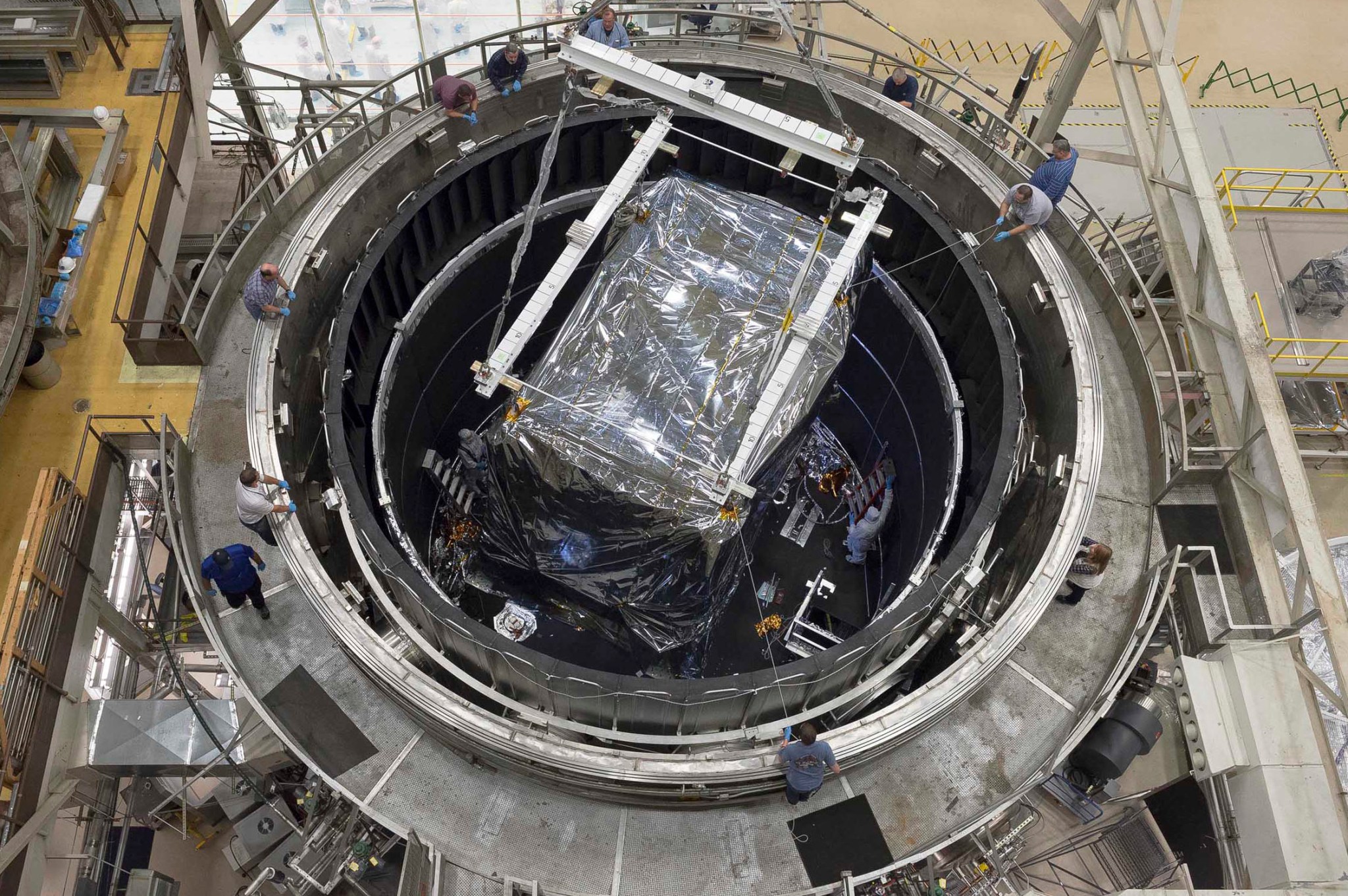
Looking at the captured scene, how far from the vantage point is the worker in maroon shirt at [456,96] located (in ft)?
43.6

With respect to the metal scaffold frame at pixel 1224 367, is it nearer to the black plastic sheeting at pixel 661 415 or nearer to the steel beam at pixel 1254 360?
the steel beam at pixel 1254 360

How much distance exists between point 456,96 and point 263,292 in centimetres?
416

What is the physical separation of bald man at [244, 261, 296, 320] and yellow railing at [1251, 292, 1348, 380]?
12.8 meters

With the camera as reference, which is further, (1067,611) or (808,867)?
(1067,611)

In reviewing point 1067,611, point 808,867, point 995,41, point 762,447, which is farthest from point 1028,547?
point 995,41

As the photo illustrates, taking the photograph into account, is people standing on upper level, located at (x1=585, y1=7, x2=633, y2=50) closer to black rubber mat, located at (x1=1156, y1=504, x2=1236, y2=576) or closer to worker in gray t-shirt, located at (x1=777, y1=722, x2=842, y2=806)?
black rubber mat, located at (x1=1156, y1=504, x2=1236, y2=576)

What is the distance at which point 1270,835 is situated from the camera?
9.32m

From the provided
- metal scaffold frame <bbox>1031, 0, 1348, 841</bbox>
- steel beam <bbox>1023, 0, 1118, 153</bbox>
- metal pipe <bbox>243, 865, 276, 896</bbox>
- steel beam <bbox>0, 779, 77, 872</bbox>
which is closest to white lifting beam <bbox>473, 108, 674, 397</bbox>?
metal pipe <bbox>243, 865, 276, 896</bbox>

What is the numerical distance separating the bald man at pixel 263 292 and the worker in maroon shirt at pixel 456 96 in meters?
3.73

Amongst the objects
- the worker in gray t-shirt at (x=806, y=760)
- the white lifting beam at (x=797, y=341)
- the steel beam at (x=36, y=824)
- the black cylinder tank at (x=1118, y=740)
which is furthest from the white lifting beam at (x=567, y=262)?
the black cylinder tank at (x=1118, y=740)

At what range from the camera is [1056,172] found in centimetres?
1272

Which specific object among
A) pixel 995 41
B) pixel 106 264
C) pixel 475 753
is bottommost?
pixel 475 753

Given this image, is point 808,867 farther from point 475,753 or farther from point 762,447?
point 762,447

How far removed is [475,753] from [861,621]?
7303 mm
